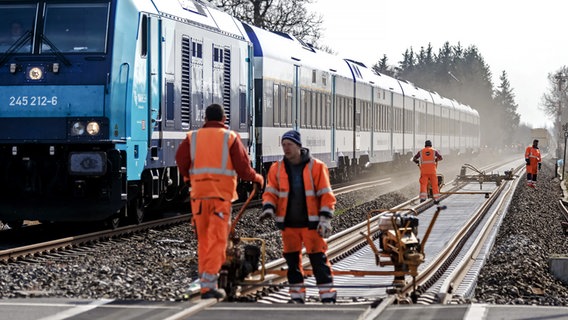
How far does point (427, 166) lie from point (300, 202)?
648 inches

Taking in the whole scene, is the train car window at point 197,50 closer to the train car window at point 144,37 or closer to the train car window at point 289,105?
the train car window at point 144,37

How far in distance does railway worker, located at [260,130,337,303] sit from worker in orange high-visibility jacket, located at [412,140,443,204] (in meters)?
15.9

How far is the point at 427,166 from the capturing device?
25453mm

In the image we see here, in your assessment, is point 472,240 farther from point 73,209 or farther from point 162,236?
point 73,209

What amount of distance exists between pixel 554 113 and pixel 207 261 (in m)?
135

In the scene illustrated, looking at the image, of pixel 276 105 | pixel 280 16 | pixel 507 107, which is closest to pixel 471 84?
pixel 507 107

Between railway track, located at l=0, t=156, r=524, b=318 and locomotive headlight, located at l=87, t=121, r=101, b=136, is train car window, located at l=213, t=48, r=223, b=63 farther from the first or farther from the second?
locomotive headlight, located at l=87, t=121, r=101, b=136

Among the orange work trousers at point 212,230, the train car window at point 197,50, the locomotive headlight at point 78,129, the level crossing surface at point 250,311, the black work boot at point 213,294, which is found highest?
the train car window at point 197,50

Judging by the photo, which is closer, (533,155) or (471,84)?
(533,155)

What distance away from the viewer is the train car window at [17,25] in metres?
14.8

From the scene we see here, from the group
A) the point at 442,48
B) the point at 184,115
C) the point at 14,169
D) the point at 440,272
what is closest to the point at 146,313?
the point at 440,272

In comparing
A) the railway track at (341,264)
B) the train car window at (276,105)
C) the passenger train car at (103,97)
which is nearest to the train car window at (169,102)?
the passenger train car at (103,97)

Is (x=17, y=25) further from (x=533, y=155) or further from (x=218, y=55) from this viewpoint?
(x=533, y=155)

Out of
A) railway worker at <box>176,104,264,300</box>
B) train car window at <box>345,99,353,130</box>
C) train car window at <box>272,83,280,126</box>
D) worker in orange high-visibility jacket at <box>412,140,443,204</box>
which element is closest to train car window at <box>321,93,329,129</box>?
train car window at <box>345,99,353,130</box>
